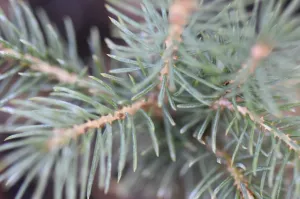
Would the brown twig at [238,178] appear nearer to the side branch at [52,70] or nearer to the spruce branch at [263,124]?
the spruce branch at [263,124]

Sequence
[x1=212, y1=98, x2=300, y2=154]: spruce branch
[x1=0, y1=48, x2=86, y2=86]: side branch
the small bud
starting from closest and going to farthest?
1. the small bud
2. [x1=212, y1=98, x2=300, y2=154]: spruce branch
3. [x1=0, y1=48, x2=86, y2=86]: side branch

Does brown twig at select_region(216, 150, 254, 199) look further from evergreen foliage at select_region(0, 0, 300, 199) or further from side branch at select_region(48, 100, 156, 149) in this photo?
side branch at select_region(48, 100, 156, 149)

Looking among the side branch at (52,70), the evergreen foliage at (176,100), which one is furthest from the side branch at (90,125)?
the side branch at (52,70)

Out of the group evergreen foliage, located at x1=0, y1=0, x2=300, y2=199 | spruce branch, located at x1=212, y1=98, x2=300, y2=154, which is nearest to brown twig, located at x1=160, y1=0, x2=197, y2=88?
evergreen foliage, located at x1=0, y1=0, x2=300, y2=199

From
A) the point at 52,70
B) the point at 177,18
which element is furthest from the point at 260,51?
the point at 52,70

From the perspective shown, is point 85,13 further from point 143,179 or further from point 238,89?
point 238,89

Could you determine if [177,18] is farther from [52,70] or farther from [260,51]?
[52,70]

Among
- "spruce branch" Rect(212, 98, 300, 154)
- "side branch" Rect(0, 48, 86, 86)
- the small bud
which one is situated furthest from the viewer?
"side branch" Rect(0, 48, 86, 86)
